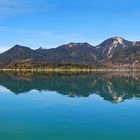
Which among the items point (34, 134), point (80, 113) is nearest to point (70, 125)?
point (34, 134)

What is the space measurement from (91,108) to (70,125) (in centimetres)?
1026

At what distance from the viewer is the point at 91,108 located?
3575cm

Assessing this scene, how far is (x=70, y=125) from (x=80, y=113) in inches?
252

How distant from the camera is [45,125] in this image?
25641 millimetres

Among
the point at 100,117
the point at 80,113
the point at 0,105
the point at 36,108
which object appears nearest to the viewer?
the point at 100,117

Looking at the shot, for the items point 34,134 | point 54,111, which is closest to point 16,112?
point 54,111

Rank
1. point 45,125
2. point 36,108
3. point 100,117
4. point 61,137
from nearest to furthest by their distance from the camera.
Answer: point 61,137
point 45,125
point 100,117
point 36,108

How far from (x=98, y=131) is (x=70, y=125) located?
9.00 feet

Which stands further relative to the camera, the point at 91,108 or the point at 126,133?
the point at 91,108

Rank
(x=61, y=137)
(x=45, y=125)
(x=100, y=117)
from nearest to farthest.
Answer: (x=61, y=137), (x=45, y=125), (x=100, y=117)

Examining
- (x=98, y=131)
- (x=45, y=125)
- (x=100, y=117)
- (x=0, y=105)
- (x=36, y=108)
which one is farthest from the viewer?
(x=0, y=105)

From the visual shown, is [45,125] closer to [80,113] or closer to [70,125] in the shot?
[70,125]

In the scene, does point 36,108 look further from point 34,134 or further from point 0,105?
point 34,134

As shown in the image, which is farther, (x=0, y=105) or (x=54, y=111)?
(x=0, y=105)
